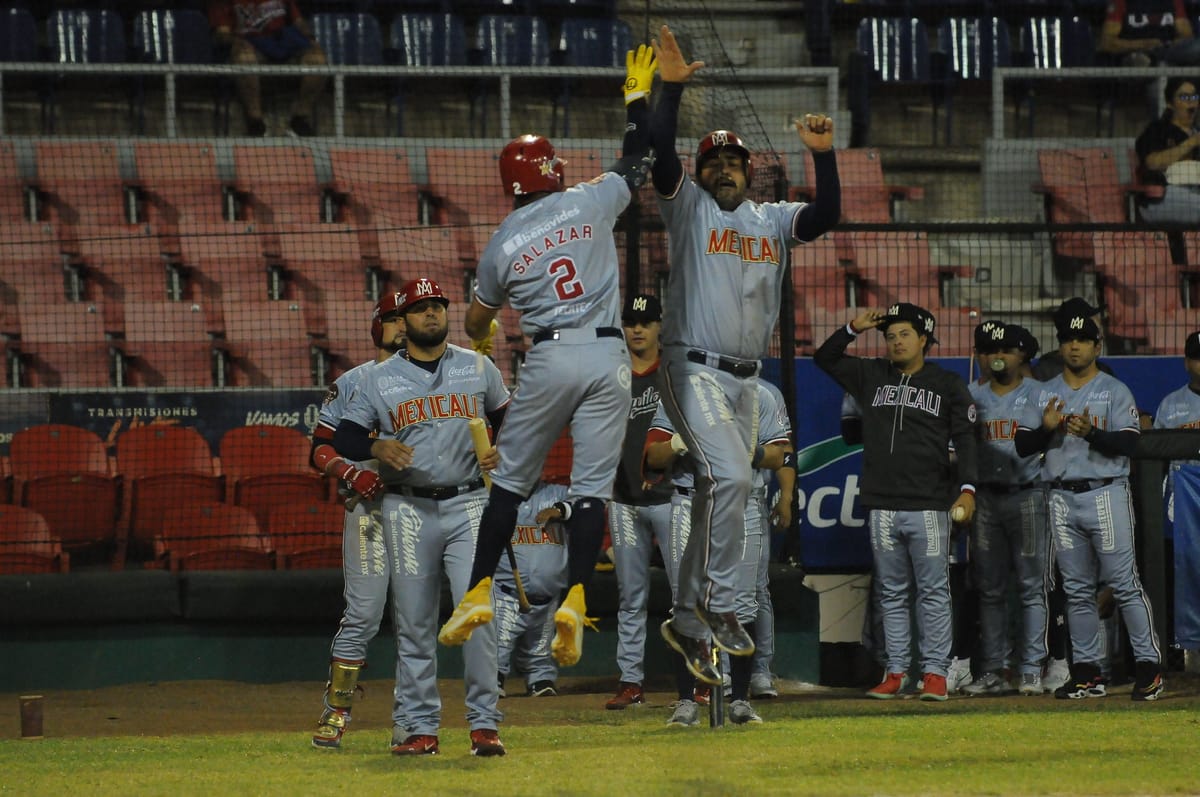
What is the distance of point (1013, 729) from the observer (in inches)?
269

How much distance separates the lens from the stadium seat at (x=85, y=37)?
46.1ft

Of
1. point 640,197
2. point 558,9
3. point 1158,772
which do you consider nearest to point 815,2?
point 558,9

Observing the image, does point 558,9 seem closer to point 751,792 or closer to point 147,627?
point 147,627

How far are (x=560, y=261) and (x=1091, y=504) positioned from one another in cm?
413

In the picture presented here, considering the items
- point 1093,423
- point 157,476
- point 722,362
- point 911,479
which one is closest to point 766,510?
point 911,479

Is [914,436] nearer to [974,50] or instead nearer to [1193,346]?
[1193,346]

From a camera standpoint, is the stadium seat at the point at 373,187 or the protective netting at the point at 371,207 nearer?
the protective netting at the point at 371,207

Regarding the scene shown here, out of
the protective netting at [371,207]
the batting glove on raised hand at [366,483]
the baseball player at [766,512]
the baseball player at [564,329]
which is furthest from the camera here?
the protective netting at [371,207]

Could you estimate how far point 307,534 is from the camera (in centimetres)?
1001

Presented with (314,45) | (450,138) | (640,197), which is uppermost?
(314,45)

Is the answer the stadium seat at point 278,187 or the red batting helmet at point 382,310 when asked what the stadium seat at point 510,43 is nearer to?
the stadium seat at point 278,187

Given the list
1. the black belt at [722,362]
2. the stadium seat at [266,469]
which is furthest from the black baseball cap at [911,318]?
the stadium seat at [266,469]

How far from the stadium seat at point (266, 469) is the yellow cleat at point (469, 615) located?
4.59 meters

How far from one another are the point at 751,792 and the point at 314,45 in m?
10.4
